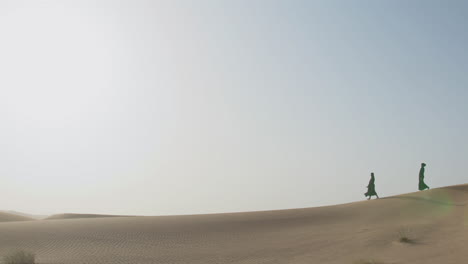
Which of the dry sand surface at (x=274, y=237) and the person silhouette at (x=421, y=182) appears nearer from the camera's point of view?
the dry sand surface at (x=274, y=237)

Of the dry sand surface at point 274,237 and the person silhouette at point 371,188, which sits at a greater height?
the person silhouette at point 371,188

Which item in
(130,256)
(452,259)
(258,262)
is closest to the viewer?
(452,259)

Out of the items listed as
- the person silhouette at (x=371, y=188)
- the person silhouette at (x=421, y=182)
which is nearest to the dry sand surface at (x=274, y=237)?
the person silhouette at (x=421, y=182)

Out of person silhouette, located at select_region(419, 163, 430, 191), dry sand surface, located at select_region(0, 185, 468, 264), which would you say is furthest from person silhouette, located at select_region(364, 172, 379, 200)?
dry sand surface, located at select_region(0, 185, 468, 264)

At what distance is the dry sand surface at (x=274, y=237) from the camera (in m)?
13.4

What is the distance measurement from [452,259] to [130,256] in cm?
1002

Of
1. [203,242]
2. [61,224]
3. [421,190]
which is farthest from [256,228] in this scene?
[421,190]

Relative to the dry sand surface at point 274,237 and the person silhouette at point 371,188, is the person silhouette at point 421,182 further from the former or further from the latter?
the person silhouette at point 371,188

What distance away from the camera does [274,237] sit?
17953 millimetres

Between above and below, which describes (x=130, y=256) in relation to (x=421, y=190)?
below

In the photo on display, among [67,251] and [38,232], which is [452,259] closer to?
[67,251]

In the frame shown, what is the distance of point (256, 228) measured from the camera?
20.6 meters

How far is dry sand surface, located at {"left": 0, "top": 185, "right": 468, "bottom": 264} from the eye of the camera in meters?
13.4

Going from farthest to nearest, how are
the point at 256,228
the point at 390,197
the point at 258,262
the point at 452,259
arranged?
1. the point at 390,197
2. the point at 256,228
3. the point at 258,262
4. the point at 452,259
